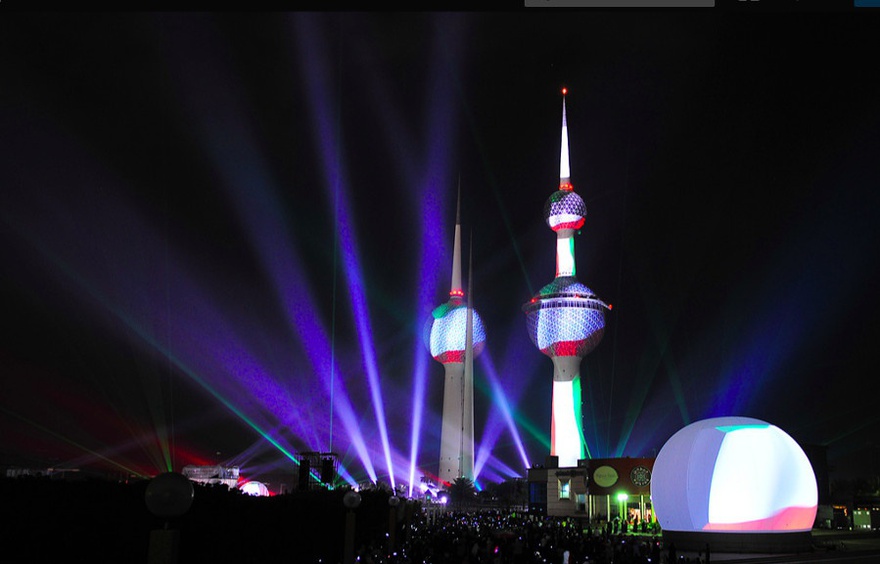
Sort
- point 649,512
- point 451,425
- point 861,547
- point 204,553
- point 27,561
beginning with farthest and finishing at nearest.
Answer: point 451,425, point 649,512, point 861,547, point 204,553, point 27,561

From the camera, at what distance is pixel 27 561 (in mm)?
16344

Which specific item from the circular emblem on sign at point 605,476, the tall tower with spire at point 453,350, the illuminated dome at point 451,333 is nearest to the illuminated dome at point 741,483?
the circular emblem on sign at point 605,476

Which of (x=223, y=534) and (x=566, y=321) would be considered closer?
(x=223, y=534)

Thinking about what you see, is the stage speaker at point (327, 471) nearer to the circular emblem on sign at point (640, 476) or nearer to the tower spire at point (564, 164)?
the circular emblem on sign at point (640, 476)

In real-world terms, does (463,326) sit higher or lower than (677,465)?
higher

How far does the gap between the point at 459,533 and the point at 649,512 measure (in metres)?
29.0

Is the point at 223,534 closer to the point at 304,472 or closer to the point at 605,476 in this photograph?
the point at 304,472

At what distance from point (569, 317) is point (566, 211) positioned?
18190 millimetres

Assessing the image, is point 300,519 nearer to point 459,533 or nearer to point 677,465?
point 459,533

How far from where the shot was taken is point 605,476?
52000mm

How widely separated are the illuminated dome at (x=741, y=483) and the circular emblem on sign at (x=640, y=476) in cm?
1822


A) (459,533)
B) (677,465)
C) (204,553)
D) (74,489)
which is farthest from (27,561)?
(677,465)

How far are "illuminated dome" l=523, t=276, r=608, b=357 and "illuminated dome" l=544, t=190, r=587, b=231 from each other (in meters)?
9.19

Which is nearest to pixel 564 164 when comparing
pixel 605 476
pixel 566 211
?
pixel 566 211
